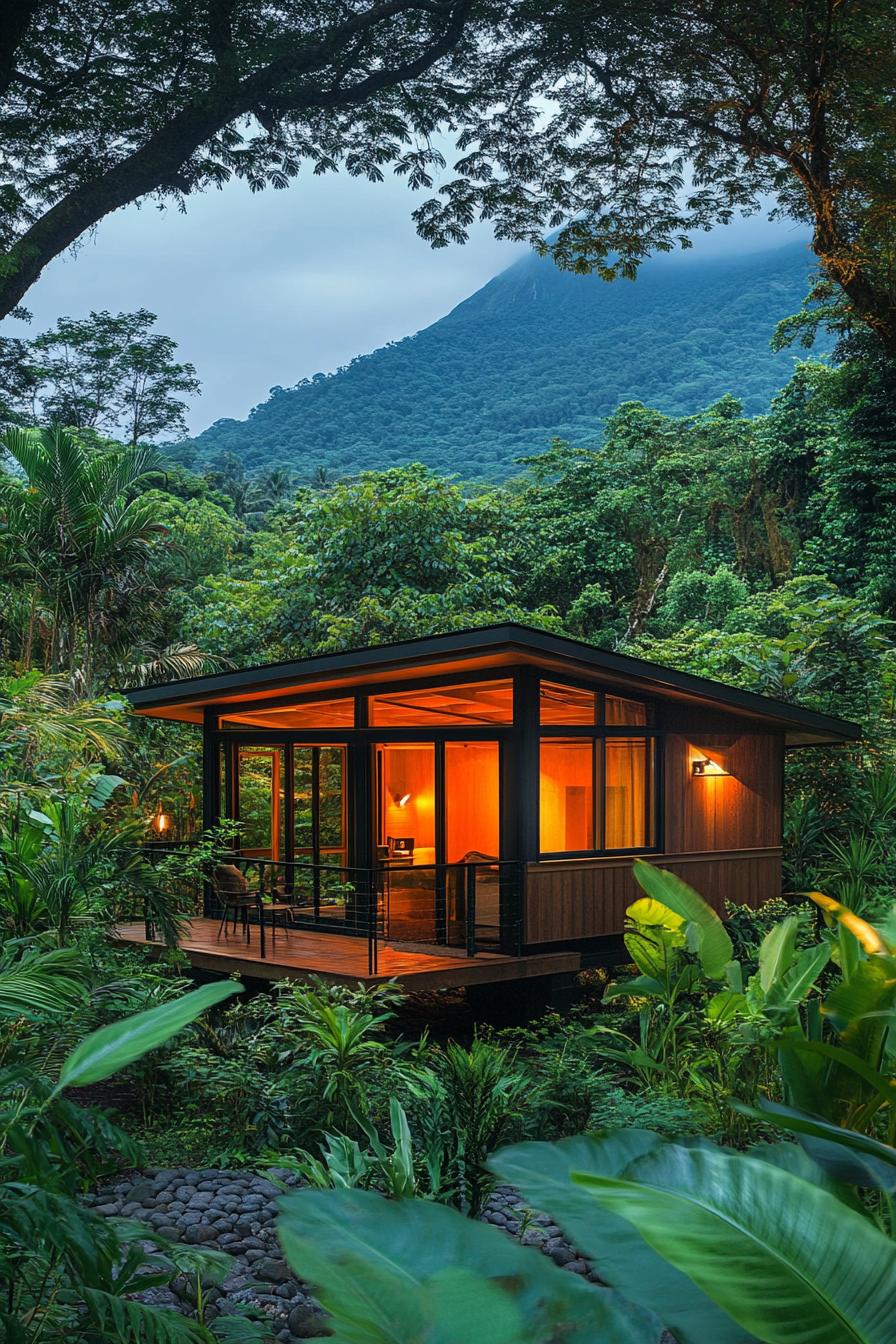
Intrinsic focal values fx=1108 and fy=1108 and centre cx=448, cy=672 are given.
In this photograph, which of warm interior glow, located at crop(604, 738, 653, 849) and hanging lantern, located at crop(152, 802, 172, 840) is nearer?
warm interior glow, located at crop(604, 738, 653, 849)

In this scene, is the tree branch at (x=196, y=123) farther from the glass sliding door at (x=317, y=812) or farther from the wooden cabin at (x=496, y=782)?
the glass sliding door at (x=317, y=812)

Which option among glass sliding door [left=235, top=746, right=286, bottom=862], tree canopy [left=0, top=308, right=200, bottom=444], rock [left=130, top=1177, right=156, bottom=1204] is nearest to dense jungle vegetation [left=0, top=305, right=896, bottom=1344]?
rock [left=130, top=1177, right=156, bottom=1204]

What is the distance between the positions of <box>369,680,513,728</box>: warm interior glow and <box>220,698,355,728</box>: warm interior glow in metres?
0.44

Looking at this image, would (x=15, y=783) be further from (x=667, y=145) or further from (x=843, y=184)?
(x=843, y=184)

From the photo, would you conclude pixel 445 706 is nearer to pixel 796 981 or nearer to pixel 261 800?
pixel 261 800

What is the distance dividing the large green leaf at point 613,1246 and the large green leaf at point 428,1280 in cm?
3

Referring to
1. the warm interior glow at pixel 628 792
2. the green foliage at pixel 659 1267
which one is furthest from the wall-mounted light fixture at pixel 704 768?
the green foliage at pixel 659 1267

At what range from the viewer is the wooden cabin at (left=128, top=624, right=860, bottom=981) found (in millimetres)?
9945

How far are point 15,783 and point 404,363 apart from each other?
49.9m

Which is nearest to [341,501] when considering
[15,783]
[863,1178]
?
[15,783]

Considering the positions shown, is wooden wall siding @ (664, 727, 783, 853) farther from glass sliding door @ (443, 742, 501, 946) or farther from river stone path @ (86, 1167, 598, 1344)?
river stone path @ (86, 1167, 598, 1344)

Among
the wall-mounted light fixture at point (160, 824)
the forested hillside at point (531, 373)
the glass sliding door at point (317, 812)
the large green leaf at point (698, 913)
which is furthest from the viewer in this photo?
the forested hillside at point (531, 373)

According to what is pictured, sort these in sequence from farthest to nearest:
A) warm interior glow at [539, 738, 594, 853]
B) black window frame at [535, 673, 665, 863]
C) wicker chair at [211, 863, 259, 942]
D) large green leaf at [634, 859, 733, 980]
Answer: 1. wicker chair at [211, 863, 259, 942]
2. warm interior glow at [539, 738, 594, 853]
3. black window frame at [535, 673, 665, 863]
4. large green leaf at [634, 859, 733, 980]

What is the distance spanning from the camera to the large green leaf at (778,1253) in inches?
36.0
